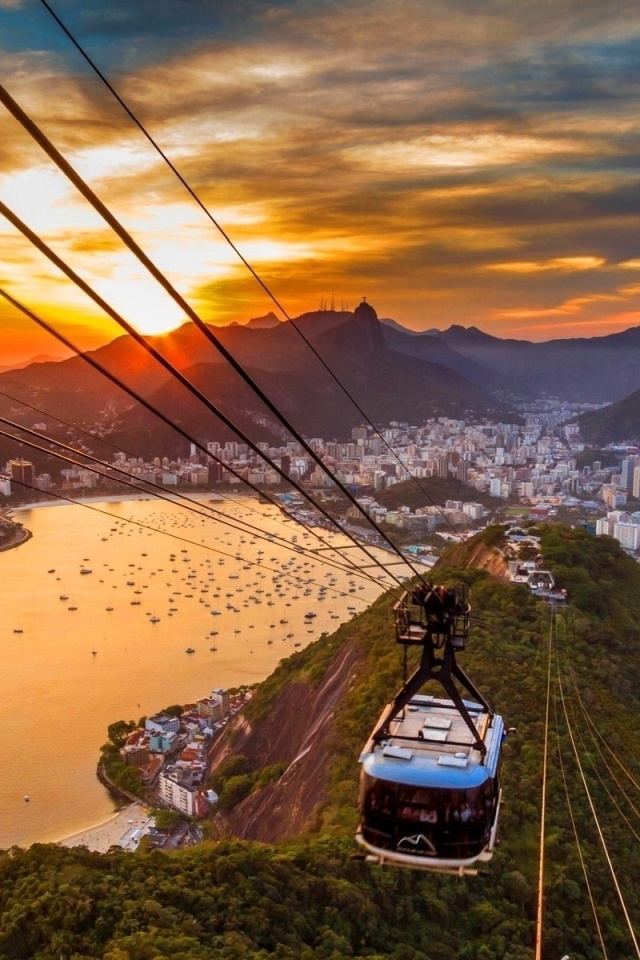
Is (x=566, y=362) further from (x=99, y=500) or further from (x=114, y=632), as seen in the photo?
(x=114, y=632)

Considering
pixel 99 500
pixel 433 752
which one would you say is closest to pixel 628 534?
pixel 99 500

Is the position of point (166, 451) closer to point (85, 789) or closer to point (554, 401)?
point (85, 789)

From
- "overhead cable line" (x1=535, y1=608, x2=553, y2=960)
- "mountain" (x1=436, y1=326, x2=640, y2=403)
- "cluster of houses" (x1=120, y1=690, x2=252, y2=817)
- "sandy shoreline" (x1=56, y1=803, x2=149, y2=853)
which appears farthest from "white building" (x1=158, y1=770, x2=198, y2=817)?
"mountain" (x1=436, y1=326, x2=640, y2=403)

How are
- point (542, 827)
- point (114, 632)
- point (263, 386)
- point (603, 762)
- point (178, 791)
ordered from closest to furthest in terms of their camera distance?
1. point (542, 827)
2. point (603, 762)
3. point (178, 791)
4. point (114, 632)
5. point (263, 386)

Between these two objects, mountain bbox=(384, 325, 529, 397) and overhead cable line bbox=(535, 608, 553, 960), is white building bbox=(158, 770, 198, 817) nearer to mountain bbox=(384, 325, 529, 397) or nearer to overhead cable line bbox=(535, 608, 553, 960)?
overhead cable line bbox=(535, 608, 553, 960)

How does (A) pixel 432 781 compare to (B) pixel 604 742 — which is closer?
(A) pixel 432 781

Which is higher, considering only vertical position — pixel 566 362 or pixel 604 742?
pixel 566 362

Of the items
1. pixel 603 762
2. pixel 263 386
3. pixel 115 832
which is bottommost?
pixel 115 832
